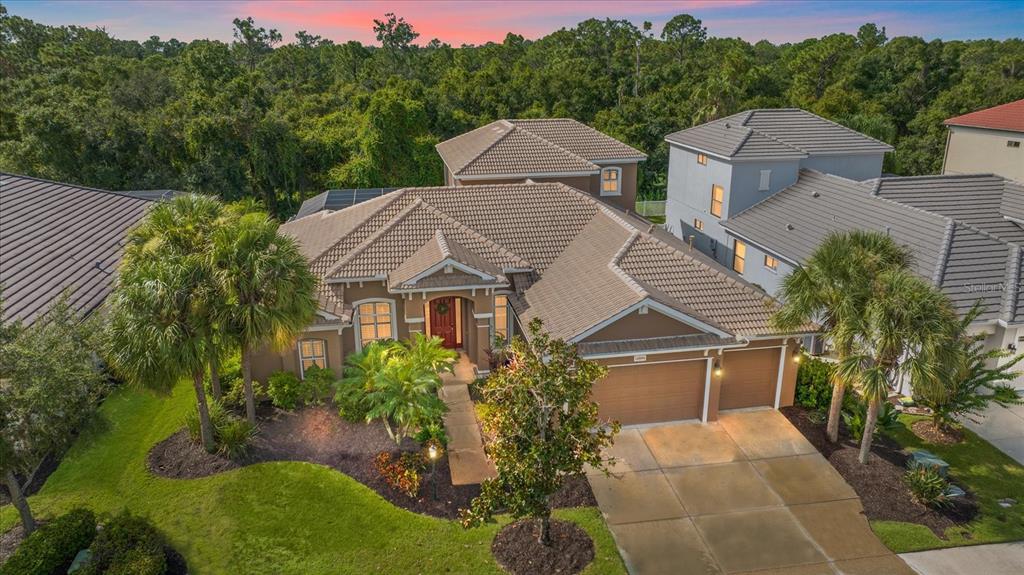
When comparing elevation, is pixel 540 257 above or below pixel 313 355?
above

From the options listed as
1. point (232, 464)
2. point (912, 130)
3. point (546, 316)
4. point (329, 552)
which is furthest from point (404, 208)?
point (912, 130)

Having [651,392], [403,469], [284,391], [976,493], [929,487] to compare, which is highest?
[651,392]

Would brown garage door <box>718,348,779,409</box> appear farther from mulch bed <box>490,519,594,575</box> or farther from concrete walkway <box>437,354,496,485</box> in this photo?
concrete walkway <box>437,354,496,485</box>

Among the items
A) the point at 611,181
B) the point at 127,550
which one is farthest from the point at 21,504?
the point at 611,181

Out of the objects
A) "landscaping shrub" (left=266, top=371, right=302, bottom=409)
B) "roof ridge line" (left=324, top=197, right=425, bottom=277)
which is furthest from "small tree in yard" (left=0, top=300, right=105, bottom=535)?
"roof ridge line" (left=324, top=197, right=425, bottom=277)

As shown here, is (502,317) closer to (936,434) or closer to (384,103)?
(936,434)

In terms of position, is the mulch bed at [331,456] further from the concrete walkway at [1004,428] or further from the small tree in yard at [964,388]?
the concrete walkway at [1004,428]
